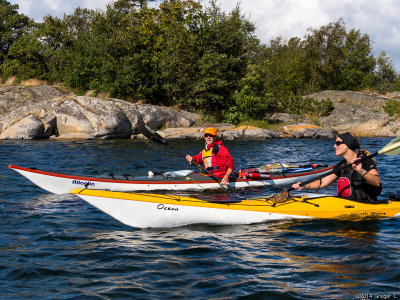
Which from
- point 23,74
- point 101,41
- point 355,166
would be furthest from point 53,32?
point 355,166

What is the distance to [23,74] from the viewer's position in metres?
29.4

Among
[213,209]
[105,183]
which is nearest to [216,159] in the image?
[105,183]

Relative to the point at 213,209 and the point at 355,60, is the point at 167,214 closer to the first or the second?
the point at 213,209

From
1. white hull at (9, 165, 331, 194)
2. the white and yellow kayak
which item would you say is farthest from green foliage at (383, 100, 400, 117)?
the white and yellow kayak

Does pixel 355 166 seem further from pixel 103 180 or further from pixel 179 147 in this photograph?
pixel 179 147

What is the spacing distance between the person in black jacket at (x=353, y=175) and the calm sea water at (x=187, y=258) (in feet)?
1.65

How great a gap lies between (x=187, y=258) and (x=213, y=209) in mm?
1408

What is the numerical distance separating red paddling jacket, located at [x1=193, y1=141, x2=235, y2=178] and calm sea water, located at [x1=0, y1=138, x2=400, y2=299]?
8.95 ft

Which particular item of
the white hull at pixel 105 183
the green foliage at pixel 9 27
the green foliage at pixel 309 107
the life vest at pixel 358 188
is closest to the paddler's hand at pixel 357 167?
the life vest at pixel 358 188

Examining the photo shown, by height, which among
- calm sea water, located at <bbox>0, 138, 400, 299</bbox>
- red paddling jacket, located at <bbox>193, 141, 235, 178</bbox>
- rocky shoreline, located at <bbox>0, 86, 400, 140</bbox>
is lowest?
calm sea water, located at <bbox>0, 138, 400, 299</bbox>

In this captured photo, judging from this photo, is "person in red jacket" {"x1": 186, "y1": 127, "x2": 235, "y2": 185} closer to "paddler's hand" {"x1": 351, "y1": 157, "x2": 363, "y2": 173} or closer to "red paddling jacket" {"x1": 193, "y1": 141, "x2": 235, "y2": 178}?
"red paddling jacket" {"x1": 193, "y1": 141, "x2": 235, "y2": 178}

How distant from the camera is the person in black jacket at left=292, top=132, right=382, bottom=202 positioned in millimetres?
6098

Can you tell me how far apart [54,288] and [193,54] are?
24.4 meters

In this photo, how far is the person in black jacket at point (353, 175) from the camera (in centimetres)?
610
